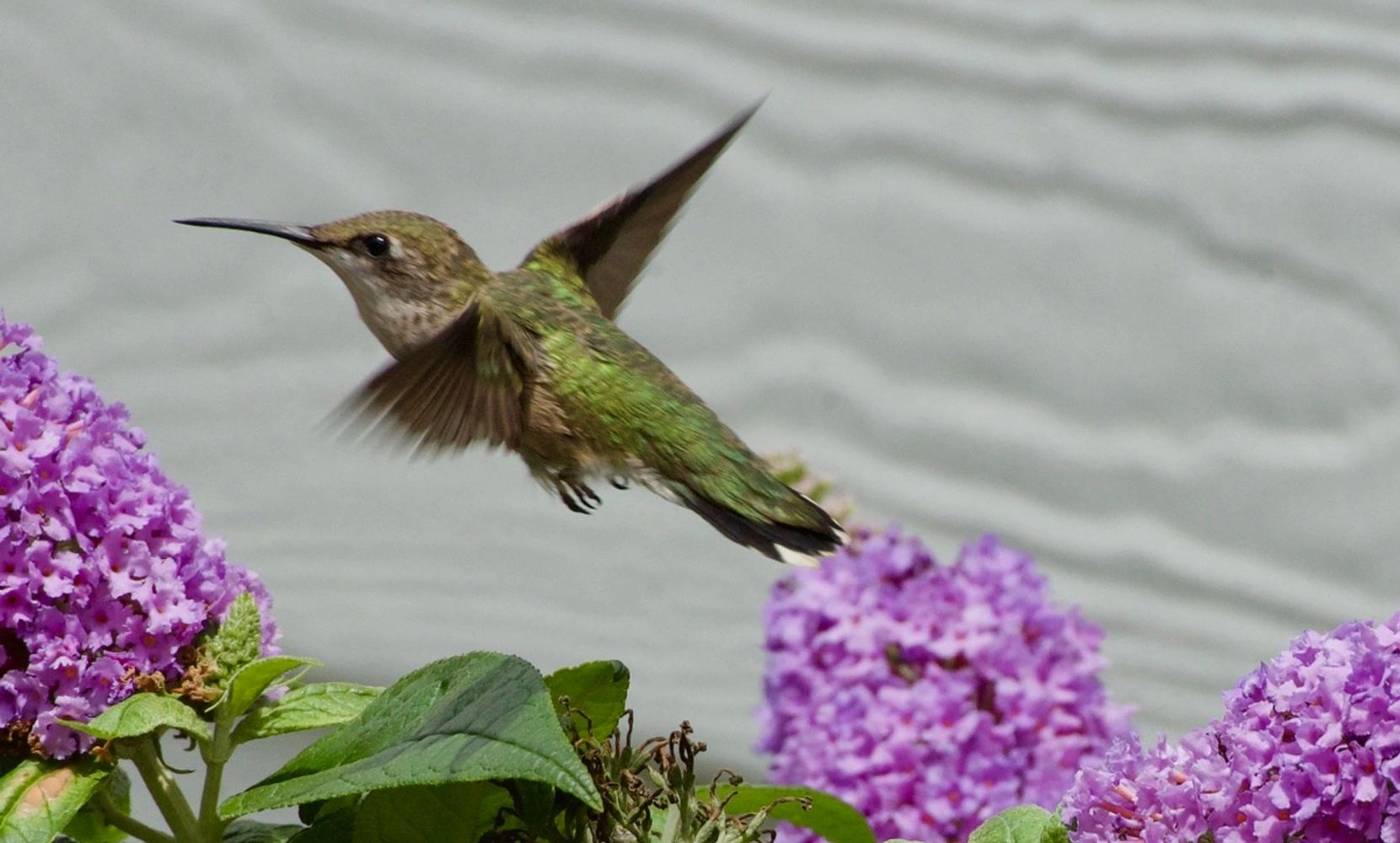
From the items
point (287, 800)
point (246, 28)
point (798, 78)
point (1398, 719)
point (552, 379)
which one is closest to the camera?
point (1398, 719)

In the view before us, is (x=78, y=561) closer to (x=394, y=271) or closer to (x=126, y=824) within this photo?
(x=126, y=824)

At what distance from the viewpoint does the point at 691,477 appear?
2.18 m

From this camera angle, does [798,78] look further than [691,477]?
Yes

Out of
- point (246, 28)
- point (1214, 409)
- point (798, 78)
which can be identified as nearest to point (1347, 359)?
point (1214, 409)

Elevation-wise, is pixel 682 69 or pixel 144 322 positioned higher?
pixel 682 69

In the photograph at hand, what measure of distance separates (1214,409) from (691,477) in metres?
2.94

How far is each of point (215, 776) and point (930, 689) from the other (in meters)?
1.30

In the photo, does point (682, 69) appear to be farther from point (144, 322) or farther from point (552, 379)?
point (552, 379)

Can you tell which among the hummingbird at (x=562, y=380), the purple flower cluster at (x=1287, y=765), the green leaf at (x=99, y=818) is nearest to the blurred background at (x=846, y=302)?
the hummingbird at (x=562, y=380)

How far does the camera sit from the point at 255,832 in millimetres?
1354

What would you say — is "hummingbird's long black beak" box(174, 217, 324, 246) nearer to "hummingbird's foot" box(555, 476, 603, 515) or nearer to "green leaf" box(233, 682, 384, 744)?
"hummingbird's foot" box(555, 476, 603, 515)

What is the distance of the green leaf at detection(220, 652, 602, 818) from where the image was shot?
1077 millimetres

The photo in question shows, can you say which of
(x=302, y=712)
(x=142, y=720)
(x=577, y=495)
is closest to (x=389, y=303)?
(x=577, y=495)

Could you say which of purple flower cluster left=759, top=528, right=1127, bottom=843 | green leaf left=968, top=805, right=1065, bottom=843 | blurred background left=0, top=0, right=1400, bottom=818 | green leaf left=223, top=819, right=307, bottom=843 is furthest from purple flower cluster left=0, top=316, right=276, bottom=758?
blurred background left=0, top=0, right=1400, bottom=818
